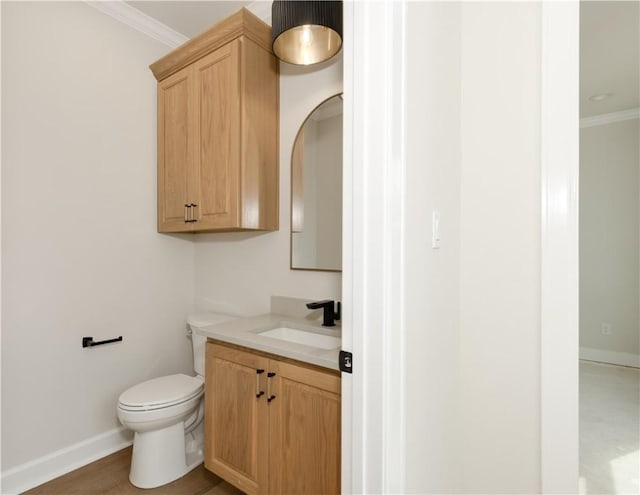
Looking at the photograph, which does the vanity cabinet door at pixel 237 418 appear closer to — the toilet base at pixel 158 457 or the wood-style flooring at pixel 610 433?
the toilet base at pixel 158 457

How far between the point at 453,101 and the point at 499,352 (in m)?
0.97

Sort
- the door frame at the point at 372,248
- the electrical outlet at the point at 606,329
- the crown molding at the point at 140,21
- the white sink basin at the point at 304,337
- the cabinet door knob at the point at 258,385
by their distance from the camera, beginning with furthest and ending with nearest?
the electrical outlet at the point at 606,329 < the crown molding at the point at 140,21 < the white sink basin at the point at 304,337 < the cabinet door knob at the point at 258,385 < the door frame at the point at 372,248

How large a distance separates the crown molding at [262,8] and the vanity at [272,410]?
1776 millimetres

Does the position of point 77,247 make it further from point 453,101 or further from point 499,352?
point 499,352

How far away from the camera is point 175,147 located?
6.86ft

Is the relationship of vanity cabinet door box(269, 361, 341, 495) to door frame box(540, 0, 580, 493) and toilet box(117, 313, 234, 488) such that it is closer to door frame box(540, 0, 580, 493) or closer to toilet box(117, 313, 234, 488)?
toilet box(117, 313, 234, 488)

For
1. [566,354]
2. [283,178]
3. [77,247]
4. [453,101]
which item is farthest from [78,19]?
[566,354]

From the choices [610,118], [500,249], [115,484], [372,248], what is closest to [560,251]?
[500,249]

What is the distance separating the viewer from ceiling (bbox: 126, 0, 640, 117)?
2.02 metres

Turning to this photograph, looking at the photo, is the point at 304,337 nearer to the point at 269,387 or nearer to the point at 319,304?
the point at 319,304

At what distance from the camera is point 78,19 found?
1896 mm

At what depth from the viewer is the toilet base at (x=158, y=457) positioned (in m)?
1.70

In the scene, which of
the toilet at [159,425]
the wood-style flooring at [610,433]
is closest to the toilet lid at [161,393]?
the toilet at [159,425]

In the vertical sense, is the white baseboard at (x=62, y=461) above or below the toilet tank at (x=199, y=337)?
below
